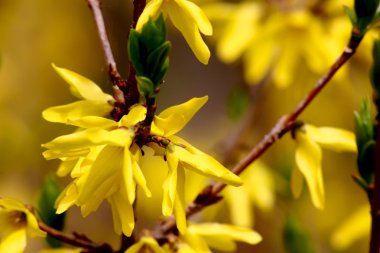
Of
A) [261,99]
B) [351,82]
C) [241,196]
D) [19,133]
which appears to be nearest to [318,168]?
[241,196]

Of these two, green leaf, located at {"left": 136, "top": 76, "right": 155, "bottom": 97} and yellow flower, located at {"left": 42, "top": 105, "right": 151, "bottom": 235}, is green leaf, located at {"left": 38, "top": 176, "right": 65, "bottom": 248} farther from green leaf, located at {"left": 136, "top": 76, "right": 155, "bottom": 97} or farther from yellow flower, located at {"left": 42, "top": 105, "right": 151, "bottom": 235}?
green leaf, located at {"left": 136, "top": 76, "right": 155, "bottom": 97}

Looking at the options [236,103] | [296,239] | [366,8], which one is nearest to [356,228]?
[296,239]

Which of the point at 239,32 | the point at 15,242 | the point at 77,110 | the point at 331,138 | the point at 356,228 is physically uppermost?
the point at 77,110

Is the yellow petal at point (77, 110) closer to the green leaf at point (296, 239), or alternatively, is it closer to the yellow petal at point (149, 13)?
the yellow petal at point (149, 13)

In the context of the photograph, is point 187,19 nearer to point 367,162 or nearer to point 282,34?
point 367,162

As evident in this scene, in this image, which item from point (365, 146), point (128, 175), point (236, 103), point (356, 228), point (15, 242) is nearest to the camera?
point (128, 175)

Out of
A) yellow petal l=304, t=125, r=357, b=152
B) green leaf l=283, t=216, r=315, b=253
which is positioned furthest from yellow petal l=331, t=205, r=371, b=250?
yellow petal l=304, t=125, r=357, b=152

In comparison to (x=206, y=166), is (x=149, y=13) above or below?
above
